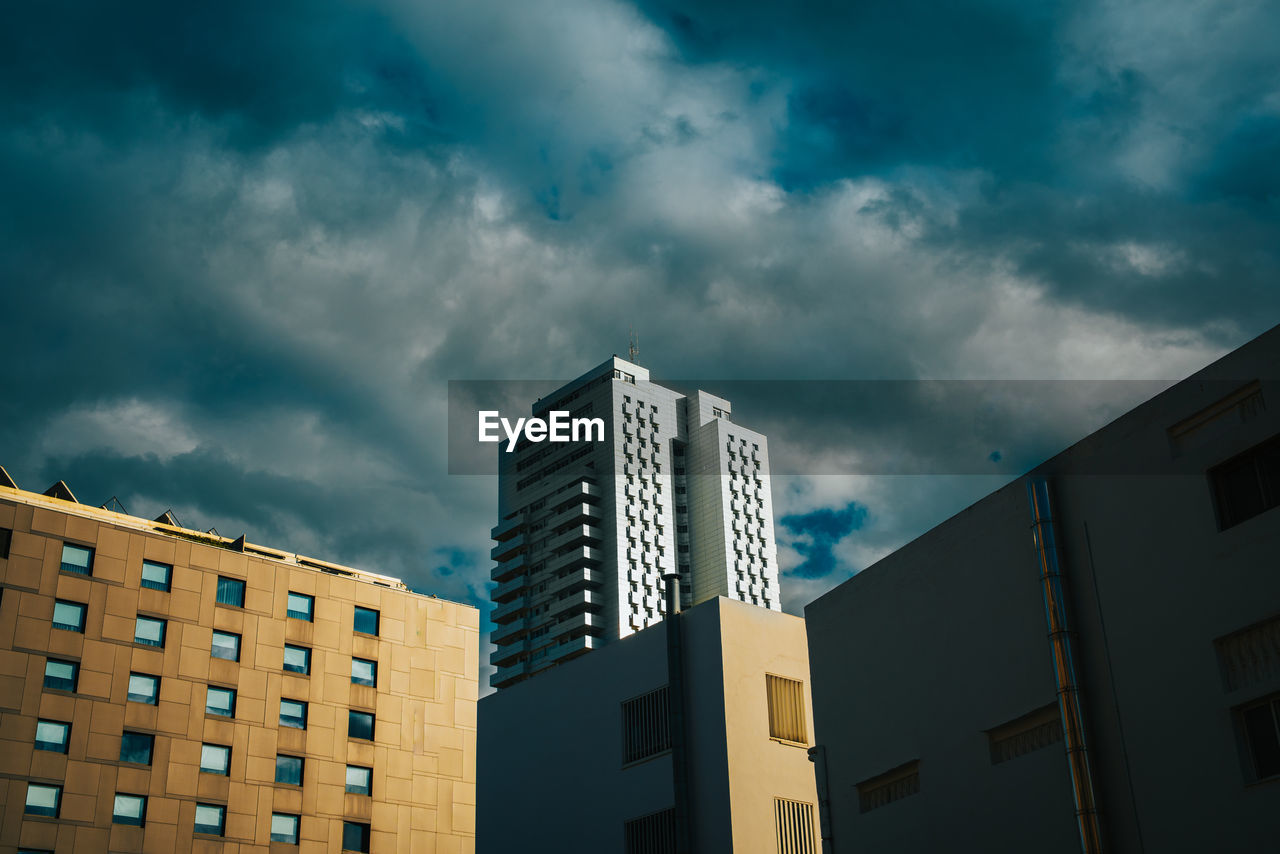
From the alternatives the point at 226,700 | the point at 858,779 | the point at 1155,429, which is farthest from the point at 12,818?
the point at 1155,429

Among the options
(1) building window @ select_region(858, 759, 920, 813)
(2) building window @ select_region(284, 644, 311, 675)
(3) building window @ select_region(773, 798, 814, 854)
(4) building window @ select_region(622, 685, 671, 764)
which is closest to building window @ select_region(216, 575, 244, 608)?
(2) building window @ select_region(284, 644, 311, 675)

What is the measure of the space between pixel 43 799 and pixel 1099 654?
135 feet

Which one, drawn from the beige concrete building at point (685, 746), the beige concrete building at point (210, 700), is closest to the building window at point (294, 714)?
the beige concrete building at point (210, 700)

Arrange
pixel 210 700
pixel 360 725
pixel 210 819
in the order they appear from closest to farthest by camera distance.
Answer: pixel 210 819 → pixel 210 700 → pixel 360 725

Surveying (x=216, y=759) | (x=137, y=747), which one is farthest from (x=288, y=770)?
(x=137, y=747)

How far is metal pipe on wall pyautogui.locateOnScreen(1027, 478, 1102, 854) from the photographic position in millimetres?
24219

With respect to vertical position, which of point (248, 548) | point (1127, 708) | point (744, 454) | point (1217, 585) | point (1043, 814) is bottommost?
point (1043, 814)

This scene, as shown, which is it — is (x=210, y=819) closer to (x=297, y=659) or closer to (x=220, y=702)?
(x=220, y=702)

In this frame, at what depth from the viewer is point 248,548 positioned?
65125 millimetres

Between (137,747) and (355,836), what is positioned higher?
(137,747)

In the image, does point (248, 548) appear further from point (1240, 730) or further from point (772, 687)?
point (1240, 730)

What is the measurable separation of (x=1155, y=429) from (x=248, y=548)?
51253 mm

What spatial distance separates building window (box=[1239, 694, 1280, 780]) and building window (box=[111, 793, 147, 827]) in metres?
43.1

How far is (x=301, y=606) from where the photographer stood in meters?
57.8
